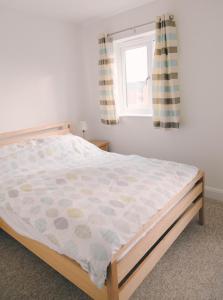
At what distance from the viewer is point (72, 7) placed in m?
2.99

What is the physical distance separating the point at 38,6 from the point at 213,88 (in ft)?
7.56

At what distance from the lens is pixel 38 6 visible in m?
2.87

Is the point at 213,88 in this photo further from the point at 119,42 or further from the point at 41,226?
the point at 41,226

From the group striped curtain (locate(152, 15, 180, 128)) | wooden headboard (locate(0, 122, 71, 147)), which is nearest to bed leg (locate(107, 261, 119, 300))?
striped curtain (locate(152, 15, 180, 128))

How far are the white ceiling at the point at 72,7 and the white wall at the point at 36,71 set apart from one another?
14 cm

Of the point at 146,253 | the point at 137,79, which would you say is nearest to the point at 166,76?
the point at 137,79

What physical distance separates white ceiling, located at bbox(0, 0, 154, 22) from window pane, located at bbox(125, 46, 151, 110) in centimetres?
57

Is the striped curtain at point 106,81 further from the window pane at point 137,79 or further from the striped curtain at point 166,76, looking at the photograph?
the striped curtain at point 166,76

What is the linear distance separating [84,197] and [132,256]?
551mm

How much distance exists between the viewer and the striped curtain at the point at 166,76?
8.95 feet

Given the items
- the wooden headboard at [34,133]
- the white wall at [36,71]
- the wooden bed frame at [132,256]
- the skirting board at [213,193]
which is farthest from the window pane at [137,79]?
Result: the wooden bed frame at [132,256]

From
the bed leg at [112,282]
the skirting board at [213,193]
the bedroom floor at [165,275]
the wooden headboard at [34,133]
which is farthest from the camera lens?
the wooden headboard at [34,133]

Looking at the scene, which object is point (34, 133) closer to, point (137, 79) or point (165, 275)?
point (137, 79)

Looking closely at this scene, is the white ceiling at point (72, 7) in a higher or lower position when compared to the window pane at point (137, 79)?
higher
